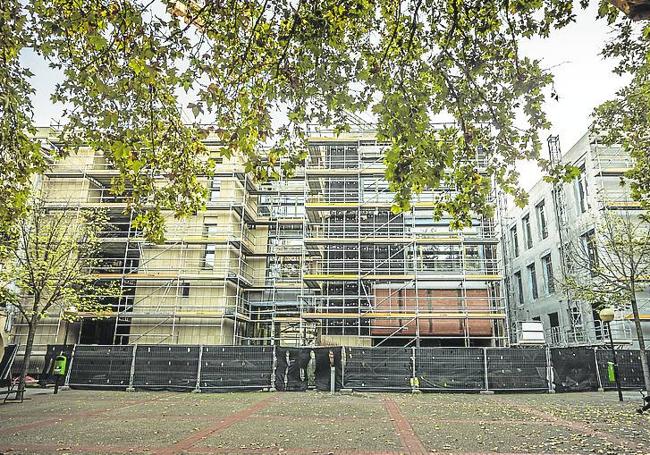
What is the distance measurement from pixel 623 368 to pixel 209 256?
780 inches

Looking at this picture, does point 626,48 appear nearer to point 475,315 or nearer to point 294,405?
point 294,405

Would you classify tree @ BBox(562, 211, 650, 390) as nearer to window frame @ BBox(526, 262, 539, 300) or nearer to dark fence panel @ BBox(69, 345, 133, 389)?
window frame @ BBox(526, 262, 539, 300)

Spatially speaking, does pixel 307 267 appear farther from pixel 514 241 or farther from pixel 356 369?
pixel 514 241

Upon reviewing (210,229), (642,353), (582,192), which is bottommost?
(642,353)

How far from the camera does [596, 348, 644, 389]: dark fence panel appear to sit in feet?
53.3

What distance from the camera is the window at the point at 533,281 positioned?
29328mm

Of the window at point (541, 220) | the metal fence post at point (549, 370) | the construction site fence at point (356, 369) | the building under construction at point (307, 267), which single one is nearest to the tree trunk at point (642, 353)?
the construction site fence at point (356, 369)

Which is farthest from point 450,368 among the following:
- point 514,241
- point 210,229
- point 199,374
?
Answer: point 514,241

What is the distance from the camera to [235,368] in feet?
54.0

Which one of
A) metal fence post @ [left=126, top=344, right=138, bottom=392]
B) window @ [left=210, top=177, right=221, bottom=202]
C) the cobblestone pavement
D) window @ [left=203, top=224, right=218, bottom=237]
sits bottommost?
the cobblestone pavement

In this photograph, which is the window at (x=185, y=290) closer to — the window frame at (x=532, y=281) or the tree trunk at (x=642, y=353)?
the tree trunk at (x=642, y=353)

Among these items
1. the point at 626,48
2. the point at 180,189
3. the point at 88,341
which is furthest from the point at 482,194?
the point at 88,341

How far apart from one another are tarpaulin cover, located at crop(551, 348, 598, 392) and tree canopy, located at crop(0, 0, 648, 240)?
1065cm

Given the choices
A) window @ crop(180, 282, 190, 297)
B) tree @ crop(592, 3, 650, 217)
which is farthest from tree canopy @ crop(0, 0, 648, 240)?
window @ crop(180, 282, 190, 297)
